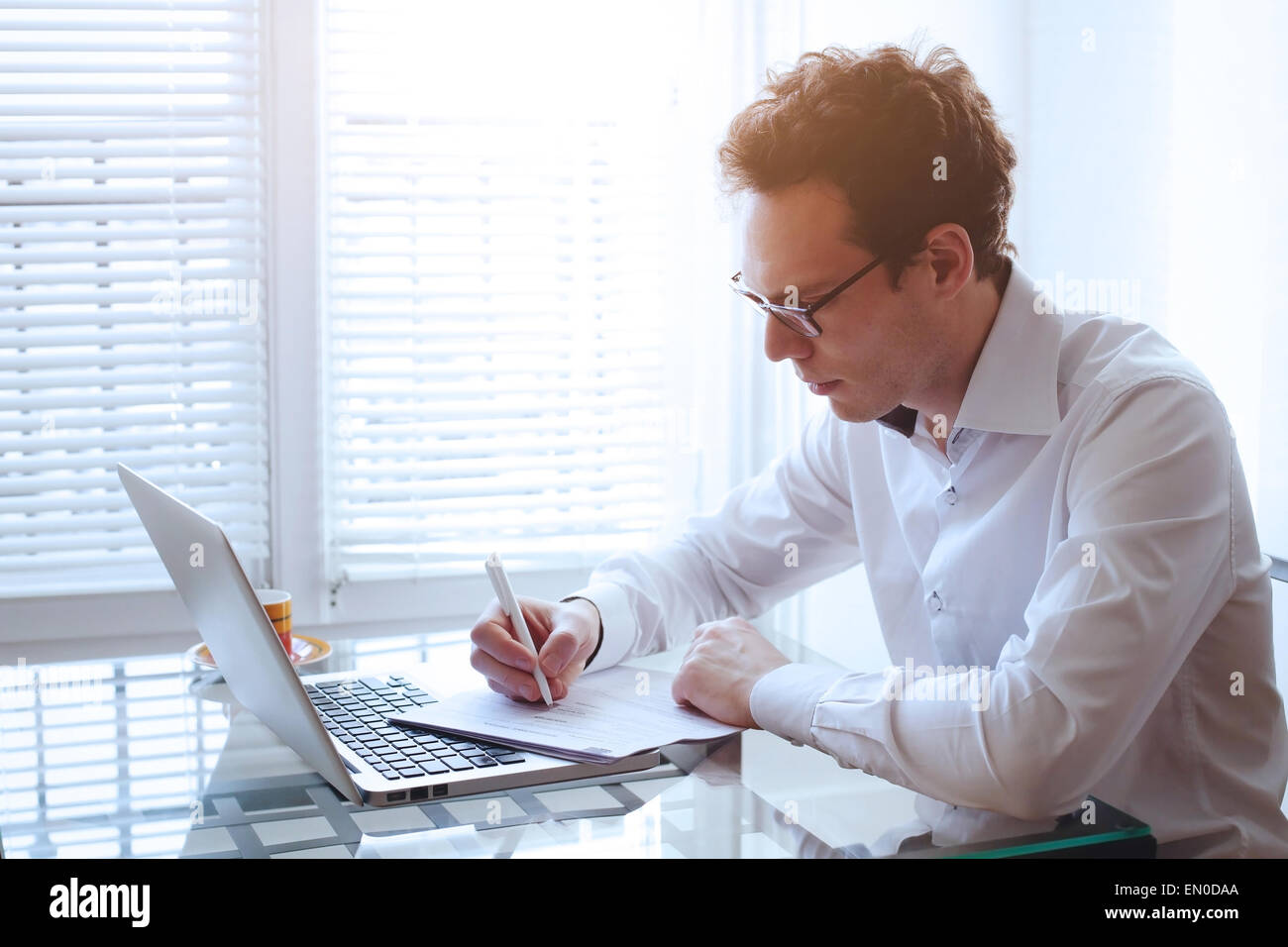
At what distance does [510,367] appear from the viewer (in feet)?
7.89

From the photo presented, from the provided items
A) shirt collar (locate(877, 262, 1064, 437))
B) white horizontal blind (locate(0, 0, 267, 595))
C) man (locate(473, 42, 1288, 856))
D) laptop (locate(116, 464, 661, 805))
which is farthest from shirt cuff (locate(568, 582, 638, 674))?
white horizontal blind (locate(0, 0, 267, 595))

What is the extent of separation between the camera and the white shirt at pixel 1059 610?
104 cm

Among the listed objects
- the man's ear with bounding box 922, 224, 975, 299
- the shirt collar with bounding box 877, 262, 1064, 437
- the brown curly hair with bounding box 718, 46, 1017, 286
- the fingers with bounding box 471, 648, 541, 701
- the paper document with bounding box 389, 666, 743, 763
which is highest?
the brown curly hair with bounding box 718, 46, 1017, 286

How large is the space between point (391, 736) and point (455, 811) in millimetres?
194

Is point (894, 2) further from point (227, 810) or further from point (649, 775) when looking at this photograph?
point (227, 810)

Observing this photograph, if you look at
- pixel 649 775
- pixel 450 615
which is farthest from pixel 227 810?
pixel 450 615

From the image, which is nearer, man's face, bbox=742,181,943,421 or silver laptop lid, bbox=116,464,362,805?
silver laptop lid, bbox=116,464,362,805

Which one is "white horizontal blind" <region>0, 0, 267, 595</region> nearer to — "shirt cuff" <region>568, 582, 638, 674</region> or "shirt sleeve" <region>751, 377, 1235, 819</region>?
"shirt cuff" <region>568, 582, 638, 674</region>

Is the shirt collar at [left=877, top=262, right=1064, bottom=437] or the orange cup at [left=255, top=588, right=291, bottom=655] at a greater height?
the shirt collar at [left=877, top=262, right=1064, bottom=437]

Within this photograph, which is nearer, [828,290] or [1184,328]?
[828,290]

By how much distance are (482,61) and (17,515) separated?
1.22m

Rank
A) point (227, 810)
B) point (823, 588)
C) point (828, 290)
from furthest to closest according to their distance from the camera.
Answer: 1. point (823, 588)
2. point (828, 290)
3. point (227, 810)

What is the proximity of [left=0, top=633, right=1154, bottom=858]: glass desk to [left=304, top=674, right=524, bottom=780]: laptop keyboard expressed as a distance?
52 millimetres

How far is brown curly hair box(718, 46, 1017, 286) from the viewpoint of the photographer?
1.27 metres
